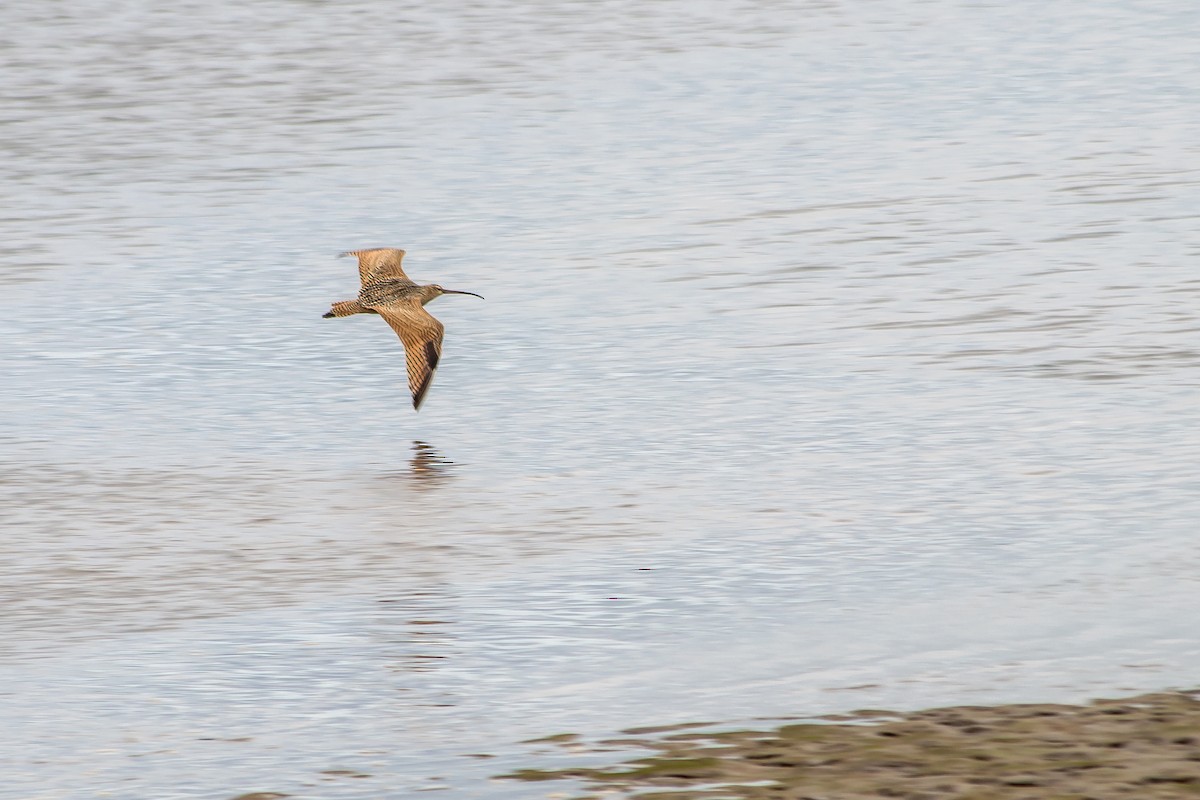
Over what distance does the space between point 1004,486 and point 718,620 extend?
5.96 feet

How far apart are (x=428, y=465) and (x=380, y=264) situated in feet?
4.97

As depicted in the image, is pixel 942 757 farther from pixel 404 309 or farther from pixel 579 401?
pixel 404 309

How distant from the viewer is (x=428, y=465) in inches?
349

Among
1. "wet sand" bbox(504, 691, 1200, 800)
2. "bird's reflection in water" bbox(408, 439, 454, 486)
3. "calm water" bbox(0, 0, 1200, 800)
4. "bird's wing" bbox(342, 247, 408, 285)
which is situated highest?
"bird's wing" bbox(342, 247, 408, 285)

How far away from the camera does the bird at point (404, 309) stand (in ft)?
30.6

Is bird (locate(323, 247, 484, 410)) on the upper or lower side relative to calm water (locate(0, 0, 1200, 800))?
upper

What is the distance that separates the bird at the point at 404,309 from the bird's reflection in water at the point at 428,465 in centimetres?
18

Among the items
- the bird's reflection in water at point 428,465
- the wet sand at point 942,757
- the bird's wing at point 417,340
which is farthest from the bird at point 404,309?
the wet sand at point 942,757

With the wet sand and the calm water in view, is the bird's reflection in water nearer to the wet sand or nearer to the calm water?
the calm water

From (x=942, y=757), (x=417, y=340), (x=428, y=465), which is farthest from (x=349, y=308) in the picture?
(x=942, y=757)

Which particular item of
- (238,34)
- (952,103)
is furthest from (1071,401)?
(238,34)

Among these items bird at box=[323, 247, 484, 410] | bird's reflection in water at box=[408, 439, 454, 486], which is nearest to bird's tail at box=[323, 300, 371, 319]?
bird at box=[323, 247, 484, 410]

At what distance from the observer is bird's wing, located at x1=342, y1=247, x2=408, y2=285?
999 centimetres

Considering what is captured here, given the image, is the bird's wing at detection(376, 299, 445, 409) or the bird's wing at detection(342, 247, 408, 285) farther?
the bird's wing at detection(342, 247, 408, 285)
